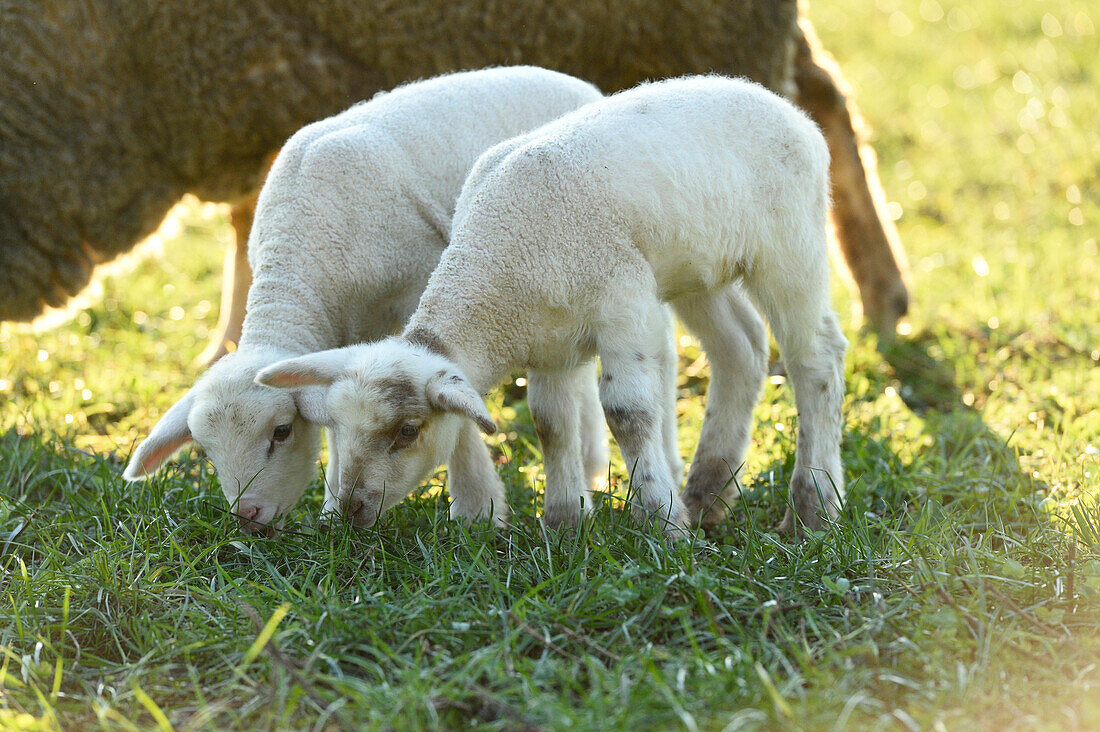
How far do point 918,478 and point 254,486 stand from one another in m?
2.32

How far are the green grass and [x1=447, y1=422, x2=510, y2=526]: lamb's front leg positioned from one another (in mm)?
94

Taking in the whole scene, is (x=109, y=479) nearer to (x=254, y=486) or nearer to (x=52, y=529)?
(x=52, y=529)

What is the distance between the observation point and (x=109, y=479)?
13.1ft

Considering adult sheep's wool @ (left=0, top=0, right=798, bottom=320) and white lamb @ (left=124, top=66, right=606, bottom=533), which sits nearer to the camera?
white lamb @ (left=124, top=66, right=606, bottom=533)

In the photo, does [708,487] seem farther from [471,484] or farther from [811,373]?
[471,484]

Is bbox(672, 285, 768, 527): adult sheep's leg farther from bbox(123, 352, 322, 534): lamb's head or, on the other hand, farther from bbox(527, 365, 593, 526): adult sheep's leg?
bbox(123, 352, 322, 534): lamb's head

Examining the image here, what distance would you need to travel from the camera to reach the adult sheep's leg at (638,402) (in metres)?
3.32

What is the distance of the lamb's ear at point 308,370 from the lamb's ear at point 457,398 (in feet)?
0.97

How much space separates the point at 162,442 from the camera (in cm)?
360

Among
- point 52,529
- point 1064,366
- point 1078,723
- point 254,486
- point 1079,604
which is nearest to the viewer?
point 1078,723

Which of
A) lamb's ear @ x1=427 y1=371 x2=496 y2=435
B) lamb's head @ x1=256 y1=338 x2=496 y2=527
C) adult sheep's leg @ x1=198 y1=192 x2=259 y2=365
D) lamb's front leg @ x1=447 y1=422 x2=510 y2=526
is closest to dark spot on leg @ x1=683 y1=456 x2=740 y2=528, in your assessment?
lamb's front leg @ x1=447 y1=422 x2=510 y2=526

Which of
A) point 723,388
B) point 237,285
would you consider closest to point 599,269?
point 723,388

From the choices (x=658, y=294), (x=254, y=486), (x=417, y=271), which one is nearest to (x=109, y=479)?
(x=254, y=486)

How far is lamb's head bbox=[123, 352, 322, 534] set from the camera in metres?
3.48
